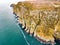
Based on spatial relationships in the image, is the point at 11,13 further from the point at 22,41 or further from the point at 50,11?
the point at 22,41

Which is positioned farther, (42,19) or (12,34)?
(42,19)

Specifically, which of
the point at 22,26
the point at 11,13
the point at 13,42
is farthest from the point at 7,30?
the point at 11,13

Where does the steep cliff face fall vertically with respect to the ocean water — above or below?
above

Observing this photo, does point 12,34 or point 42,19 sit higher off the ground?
point 42,19

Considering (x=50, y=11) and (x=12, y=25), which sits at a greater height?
(x=50, y=11)

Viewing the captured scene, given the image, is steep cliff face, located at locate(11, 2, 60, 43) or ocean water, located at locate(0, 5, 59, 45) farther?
steep cliff face, located at locate(11, 2, 60, 43)
